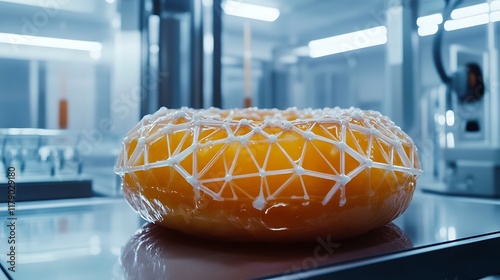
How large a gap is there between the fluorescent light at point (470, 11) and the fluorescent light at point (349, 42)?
0.24 metres

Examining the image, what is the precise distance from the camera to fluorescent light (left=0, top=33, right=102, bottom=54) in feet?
3.57

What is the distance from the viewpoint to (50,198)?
91 centimetres

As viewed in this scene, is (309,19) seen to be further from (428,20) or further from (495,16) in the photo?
(495,16)

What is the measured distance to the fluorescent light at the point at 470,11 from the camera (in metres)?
1.38

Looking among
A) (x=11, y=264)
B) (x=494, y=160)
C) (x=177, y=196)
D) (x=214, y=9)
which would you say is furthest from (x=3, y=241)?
(x=494, y=160)

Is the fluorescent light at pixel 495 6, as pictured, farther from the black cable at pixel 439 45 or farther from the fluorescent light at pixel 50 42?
the fluorescent light at pixel 50 42

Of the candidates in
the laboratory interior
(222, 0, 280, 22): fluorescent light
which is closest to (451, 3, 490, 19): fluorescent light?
the laboratory interior

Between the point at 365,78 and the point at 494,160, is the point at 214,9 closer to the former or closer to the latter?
the point at 494,160

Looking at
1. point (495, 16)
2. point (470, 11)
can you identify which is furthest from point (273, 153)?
point (470, 11)

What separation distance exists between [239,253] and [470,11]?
54.5 inches

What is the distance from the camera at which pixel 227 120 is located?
0.44 meters

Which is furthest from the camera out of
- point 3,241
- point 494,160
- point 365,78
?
A: point 365,78

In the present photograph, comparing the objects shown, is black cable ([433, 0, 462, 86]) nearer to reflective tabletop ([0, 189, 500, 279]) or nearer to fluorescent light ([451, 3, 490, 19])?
fluorescent light ([451, 3, 490, 19])

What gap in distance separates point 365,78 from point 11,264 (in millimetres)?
1920
